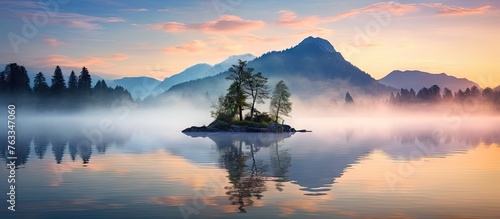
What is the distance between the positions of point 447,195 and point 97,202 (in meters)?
20.4

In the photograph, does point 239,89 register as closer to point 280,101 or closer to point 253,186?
point 280,101

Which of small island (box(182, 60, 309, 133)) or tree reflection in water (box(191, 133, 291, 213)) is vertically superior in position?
small island (box(182, 60, 309, 133))

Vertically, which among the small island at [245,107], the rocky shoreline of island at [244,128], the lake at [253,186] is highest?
the small island at [245,107]

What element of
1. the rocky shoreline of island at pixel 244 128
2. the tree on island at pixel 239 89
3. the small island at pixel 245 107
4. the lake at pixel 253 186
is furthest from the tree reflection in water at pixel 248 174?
the tree on island at pixel 239 89

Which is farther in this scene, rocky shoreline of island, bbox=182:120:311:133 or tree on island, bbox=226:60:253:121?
tree on island, bbox=226:60:253:121

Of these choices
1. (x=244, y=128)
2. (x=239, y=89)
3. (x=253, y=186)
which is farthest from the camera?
(x=239, y=89)

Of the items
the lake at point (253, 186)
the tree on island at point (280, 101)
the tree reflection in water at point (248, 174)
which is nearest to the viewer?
the lake at point (253, 186)

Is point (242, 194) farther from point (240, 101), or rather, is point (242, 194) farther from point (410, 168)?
point (240, 101)

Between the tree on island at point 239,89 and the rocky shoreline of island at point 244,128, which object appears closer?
the rocky shoreline of island at point 244,128

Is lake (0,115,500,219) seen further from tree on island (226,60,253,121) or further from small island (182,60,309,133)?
tree on island (226,60,253,121)

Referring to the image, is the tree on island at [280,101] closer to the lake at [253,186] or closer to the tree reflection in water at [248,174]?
the tree reflection in water at [248,174]

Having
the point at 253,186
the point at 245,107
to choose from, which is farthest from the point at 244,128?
the point at 253,186

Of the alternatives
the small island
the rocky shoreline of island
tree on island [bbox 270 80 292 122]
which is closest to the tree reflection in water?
the rocky shoreline of island

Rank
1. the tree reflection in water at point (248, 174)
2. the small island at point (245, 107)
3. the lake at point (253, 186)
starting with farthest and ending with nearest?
the small island at point (245, 107), the tree reflection in water at point (248, 174), the lake at point (253, 186)
